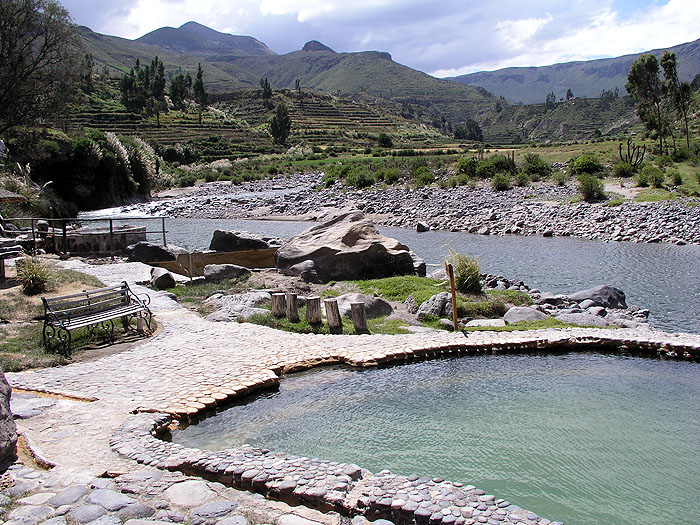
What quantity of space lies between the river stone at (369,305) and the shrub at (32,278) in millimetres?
7552

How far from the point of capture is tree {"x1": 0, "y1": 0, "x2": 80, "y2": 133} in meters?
22.1

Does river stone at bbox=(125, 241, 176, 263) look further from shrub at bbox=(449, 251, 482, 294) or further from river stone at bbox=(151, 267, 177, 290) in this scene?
shrub at bbox=(449, 251, 482, 294)

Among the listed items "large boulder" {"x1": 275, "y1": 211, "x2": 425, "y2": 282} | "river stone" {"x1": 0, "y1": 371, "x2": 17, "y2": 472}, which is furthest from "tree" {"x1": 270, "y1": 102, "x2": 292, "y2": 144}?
"river stone" {"x1": 0, "y1": 371, "x2": 17, "y2": 472}

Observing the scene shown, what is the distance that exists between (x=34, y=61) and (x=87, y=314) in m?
17.0

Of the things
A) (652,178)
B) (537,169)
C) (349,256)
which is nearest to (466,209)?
(652,178)

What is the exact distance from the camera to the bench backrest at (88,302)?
1029 cm

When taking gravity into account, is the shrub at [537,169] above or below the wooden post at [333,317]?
above

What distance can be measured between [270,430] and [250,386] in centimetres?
122

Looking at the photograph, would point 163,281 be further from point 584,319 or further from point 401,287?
point 584,319

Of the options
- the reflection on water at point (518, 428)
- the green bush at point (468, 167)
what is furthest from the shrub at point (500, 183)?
the reflection on water at point (518, 428)

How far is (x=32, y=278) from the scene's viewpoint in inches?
557

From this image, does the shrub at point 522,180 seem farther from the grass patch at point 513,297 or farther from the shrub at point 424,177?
the grass patch at point 513,297

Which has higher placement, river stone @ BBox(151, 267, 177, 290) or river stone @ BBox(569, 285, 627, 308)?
river stone @ BBox(151, 267, 177, 290)

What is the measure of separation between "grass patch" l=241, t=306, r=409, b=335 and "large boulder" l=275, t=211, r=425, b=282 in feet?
14.0
